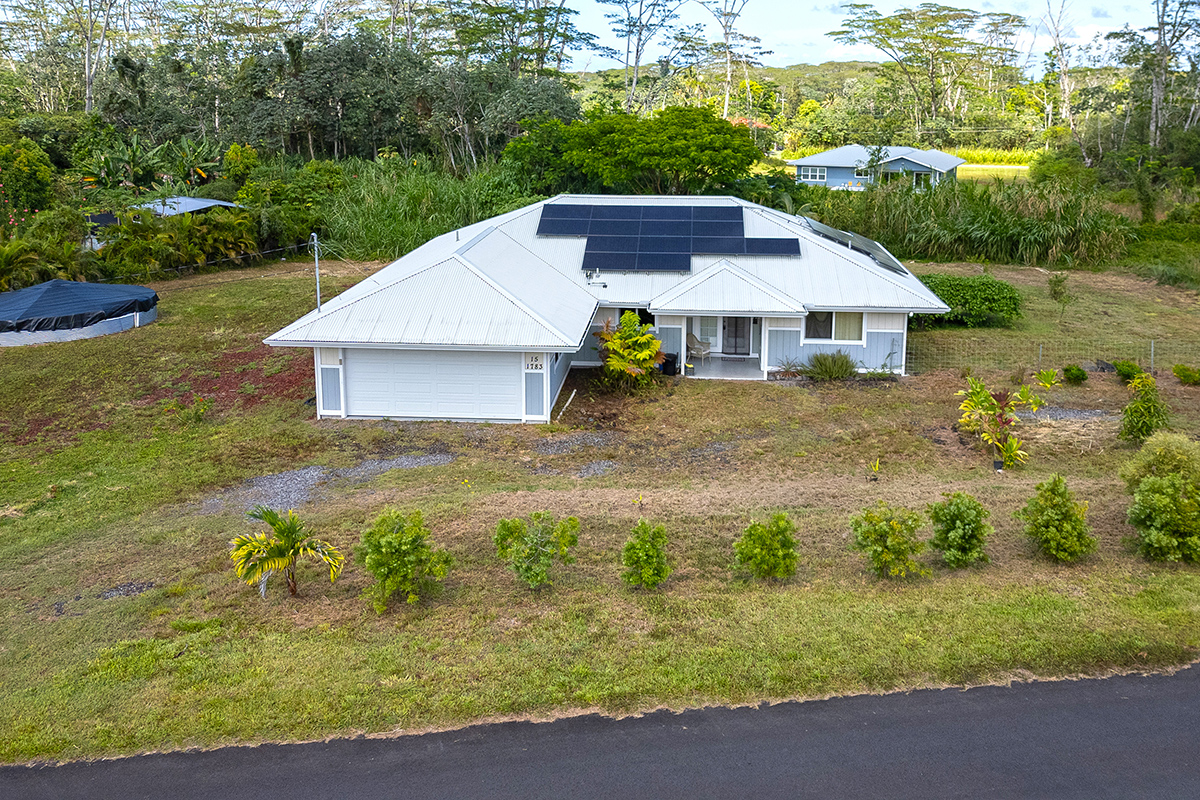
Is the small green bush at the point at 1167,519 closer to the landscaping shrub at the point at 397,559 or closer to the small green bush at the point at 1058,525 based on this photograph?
the small green bush at the point at 1058,525

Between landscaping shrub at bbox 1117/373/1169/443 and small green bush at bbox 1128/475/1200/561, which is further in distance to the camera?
landscaping shrub at bbox 1117/373/1169/443

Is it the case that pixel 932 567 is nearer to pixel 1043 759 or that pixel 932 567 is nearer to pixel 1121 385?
pixel 1043 759

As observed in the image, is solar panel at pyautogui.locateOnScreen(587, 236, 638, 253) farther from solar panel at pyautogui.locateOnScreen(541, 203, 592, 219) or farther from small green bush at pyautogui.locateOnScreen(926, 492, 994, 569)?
small green bush at pyautogui.locateOnScreen(926, 492, 994, 569)

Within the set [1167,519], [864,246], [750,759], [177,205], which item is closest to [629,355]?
[864,246]

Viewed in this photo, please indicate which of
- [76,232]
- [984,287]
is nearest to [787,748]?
[984,287]

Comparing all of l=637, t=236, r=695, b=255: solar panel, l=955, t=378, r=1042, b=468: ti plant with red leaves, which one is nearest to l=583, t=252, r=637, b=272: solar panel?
l=637, t=236, r=695, b=255: solar panel

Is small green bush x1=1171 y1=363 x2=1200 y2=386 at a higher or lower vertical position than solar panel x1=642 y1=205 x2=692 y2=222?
lower

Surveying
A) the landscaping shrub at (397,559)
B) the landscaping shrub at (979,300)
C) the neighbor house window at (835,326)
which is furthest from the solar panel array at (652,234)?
the landscaping shrub at (397,559)
